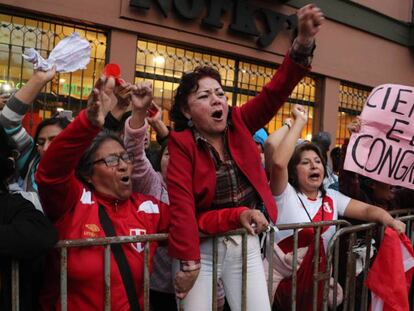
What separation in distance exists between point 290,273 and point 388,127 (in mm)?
1394

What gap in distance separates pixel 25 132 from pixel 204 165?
1266mm

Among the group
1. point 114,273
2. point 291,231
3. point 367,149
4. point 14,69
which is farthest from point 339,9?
point 114,273

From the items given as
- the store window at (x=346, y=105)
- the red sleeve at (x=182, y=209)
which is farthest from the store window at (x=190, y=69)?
the red sleeve at (x=182, y=209)

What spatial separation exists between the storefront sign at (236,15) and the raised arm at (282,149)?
5.04m

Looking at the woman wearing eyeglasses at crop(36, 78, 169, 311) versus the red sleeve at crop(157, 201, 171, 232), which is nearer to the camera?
the woman wearing eyeglasses at crop(36, 78, 169, 311)

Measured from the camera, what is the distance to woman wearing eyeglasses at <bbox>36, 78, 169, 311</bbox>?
1961 mm

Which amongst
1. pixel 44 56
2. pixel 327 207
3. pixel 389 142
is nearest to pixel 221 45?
pixel 44 56

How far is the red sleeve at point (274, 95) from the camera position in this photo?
92.9 inches

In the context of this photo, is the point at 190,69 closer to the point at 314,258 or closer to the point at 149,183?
the point at 149,183

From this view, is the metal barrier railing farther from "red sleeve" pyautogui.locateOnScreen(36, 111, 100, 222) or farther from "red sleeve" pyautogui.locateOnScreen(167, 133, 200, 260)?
"red sleeve" pyautogui.locateOnScreen(36, 111, 100, 222)

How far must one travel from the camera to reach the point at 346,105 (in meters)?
11.0

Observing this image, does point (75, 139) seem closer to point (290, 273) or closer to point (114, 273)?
point (114, 273)

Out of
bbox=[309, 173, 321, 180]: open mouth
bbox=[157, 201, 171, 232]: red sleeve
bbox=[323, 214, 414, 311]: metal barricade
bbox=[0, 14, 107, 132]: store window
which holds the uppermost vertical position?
bbox=[0, 14, 107, 132]: store window

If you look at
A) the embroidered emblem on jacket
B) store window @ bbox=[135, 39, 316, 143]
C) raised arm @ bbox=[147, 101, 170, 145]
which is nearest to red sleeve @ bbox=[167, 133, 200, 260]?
the embroidered emblem on jacket
